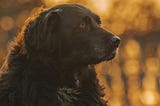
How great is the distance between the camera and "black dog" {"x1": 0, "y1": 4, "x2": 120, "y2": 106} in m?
11.4

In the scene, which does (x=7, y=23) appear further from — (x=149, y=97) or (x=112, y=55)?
(x=112, y=55)

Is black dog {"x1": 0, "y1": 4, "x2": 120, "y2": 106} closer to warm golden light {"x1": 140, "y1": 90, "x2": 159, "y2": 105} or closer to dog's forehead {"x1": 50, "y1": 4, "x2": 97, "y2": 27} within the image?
dog's forehead {"x1": 50, "y1": 4, "x2": 97, "y2": 27}

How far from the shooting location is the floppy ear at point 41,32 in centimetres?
1141

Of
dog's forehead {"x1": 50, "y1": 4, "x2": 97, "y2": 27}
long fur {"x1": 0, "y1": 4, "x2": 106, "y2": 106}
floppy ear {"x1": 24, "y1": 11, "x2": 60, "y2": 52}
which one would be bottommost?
long fur {"x1": 0, "y1": 4, "x2": 106, "y2": 106}

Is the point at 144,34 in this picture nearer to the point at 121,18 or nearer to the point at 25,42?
the point at 121,18

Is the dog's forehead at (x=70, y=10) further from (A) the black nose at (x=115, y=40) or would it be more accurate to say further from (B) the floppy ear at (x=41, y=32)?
(A) the black nose at (x=115, y=40)

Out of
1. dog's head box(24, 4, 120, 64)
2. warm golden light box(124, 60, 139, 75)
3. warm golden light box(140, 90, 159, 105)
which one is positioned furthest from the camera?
warm golden light box(124, 60, 139, 75)

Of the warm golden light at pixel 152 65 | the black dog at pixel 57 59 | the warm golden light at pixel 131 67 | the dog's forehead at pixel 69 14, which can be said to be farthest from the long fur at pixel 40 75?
the warm golden light at pixel 131 67

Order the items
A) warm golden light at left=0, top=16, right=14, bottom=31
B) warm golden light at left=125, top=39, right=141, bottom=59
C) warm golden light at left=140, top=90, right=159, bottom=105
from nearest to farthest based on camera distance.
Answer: warm golden light at left=140, top=90, right=159, bottom=105 → warm golden light at left=0, top=16, right=14, bottom=31 → warm golden light at left=125, top=39, right=141, bottom=59

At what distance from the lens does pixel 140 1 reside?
46406 millimetres

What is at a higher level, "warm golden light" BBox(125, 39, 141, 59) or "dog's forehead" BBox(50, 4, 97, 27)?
"warm golden light" BBox(125, 39, 141, 59)

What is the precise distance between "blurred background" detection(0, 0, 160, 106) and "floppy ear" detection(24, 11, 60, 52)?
29.4 metres

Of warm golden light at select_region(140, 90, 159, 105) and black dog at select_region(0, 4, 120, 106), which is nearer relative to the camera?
black dog at select_region(0, 4, 120, 106)

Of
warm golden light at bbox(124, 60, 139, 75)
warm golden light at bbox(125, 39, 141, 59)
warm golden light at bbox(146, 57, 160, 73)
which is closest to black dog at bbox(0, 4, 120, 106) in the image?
warm golden light at bbox(146, 57, 160, 73)
